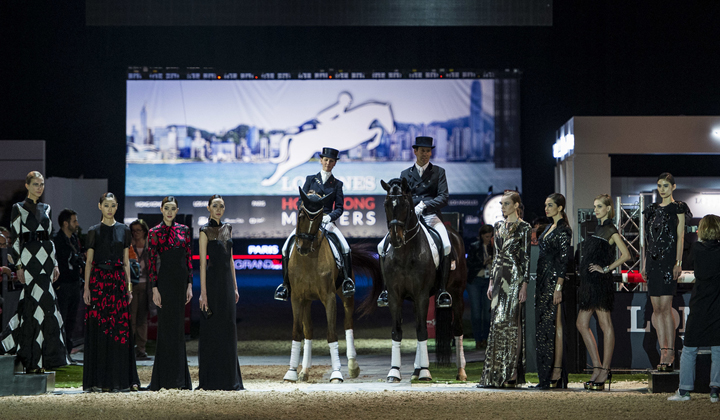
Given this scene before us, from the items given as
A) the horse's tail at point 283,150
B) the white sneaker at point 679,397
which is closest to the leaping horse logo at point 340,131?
the horse's tail at point 283,150

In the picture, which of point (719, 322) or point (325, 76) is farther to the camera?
point (325, 76)

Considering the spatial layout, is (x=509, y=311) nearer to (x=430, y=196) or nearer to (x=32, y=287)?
(x=430, y=196)

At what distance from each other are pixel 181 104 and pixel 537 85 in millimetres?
7149

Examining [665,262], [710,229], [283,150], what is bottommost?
[665,262]

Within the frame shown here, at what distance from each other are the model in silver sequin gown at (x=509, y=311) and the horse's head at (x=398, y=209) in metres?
0.93

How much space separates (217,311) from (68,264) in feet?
11.4

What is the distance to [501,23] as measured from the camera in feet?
48.7

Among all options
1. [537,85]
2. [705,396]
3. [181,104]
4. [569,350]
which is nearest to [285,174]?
[181,104]

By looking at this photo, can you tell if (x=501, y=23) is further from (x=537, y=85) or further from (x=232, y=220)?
(x=232, y=220)

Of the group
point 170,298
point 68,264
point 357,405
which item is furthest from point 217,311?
point 68,264

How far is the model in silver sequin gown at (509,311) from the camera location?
6.85 metres

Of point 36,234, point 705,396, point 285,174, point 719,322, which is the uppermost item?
point 285,174

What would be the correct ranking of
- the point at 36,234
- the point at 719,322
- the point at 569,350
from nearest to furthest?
the point at 719,322 < the point at 36,234 < the point at 569,350

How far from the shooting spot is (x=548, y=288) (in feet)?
22.4
